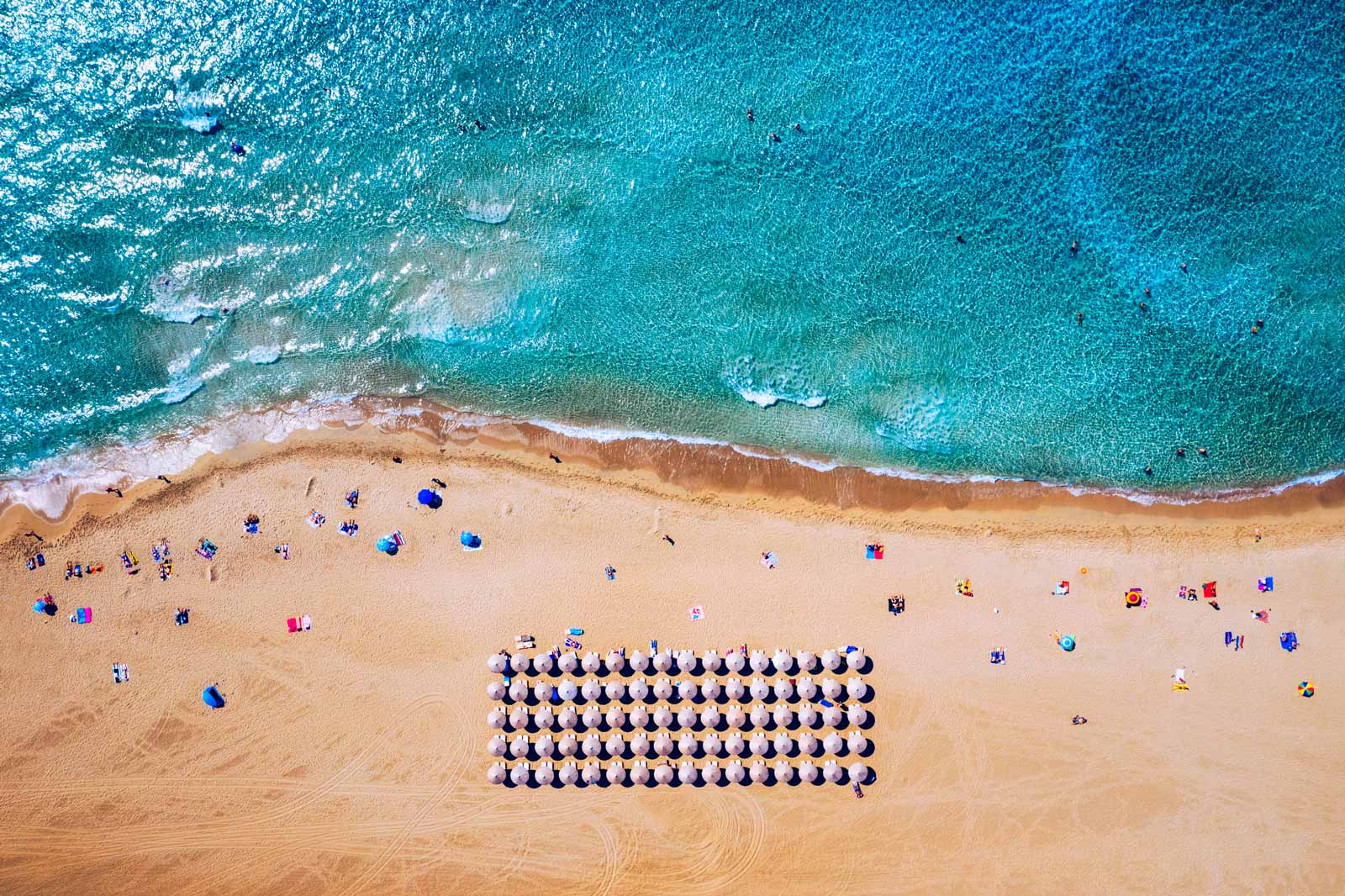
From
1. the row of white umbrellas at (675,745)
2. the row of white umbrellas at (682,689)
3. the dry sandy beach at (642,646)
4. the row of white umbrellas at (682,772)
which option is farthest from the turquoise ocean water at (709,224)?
the row of white umbrellas at (682,772)

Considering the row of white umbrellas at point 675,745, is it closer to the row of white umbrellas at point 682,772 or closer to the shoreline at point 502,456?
the row of white umbrellas at point 682,772

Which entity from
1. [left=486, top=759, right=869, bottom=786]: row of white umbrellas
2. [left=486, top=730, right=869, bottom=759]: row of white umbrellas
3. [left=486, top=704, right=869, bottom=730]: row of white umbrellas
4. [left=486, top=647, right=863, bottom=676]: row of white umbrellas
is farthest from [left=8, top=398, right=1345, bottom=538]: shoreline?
[left=486, top=759, right=869, bottom=786]: row of white umbrellas

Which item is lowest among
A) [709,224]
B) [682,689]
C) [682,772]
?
[682,772]

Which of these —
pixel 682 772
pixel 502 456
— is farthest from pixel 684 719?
pixel 502 456

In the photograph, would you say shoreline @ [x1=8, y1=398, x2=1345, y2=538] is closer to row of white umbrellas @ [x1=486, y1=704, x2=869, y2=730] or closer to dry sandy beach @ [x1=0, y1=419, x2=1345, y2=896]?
dry sandy beach @ [x1=0, y1=419, x2=1345, y2=896]

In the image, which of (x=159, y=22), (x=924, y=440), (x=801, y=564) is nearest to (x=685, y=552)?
(x=801, y=564)

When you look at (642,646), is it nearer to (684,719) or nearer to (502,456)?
(684,719)

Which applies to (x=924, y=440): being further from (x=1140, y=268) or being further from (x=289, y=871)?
(x=289, y=871)
